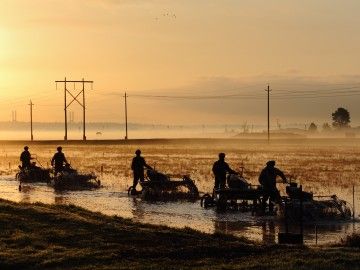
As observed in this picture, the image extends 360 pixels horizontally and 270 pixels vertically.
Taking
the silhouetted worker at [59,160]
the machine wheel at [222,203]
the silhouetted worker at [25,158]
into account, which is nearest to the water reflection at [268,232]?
the machine wheel at [222,203]

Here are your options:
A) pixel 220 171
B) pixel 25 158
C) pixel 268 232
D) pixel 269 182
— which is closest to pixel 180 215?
pixel 269 182

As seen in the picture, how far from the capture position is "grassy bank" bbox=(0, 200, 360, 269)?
45.4ft

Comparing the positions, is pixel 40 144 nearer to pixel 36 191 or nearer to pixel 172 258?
pixel 36 191

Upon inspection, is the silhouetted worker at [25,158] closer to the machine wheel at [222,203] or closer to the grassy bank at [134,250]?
the machine wheel at [222,203]

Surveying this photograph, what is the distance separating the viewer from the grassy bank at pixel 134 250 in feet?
45.4

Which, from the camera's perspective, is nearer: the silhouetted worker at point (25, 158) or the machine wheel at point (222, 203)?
the machine wheel at point (222, 203)

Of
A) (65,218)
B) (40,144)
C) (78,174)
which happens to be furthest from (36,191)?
(40,144)

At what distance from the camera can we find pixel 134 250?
1512 cm

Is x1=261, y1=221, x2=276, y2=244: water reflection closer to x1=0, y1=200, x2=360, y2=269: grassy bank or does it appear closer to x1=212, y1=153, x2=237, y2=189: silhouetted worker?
x1=0, y1=200, x2=360, y2=269: grassy bank

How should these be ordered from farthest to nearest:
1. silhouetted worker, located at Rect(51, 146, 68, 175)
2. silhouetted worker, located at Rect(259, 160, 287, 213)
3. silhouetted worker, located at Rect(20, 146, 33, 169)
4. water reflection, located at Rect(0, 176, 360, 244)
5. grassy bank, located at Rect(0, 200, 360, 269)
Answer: silhouetted worker, located at Rect(20, 146, 33, 169), silhouetted worker, located at Rect(51, 146, 68, 175), silhouetted worker, located at Rect(259, 160, 287, 213), water reflection, located at Rect(0, 176, 360, 244), grassy bank, located at Rect(0, 200, 360, 269)

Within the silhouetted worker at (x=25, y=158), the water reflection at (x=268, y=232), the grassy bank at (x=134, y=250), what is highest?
the silhouetted worker at (x=25, y=158)

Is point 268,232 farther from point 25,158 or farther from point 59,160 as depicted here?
point 25,158

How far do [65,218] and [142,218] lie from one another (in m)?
4.37

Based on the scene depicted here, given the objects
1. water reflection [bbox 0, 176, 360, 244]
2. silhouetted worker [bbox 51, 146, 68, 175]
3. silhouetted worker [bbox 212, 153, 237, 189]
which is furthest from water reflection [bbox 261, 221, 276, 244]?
silhouetted worker [bbox 51, 146, 68, 175]
